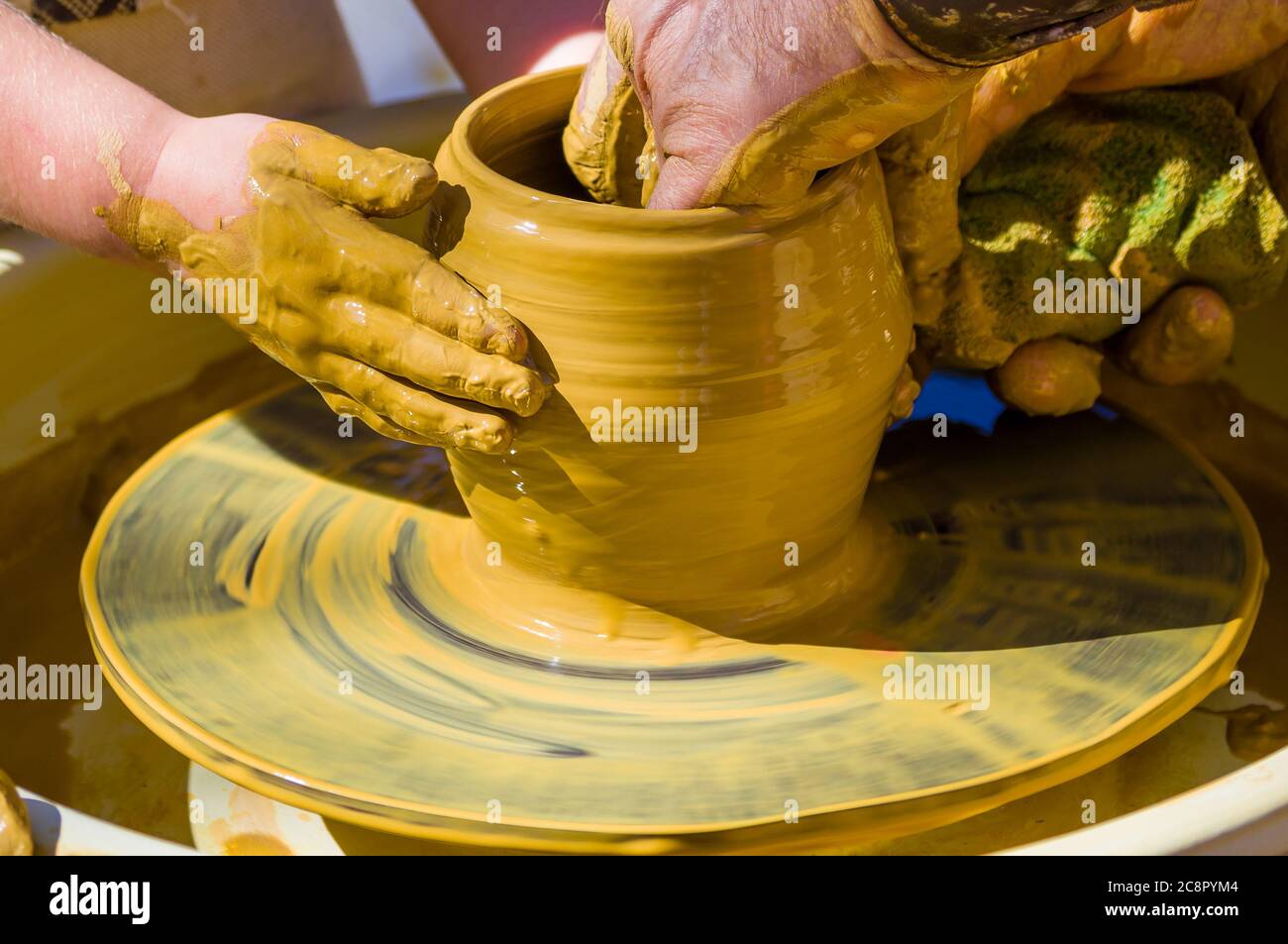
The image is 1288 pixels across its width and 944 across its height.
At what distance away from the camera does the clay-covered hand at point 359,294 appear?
112 cm

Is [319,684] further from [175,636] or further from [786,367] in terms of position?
[786,367]

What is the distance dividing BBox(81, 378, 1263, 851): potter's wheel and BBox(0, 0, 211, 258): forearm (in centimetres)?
33

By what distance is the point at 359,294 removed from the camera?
3.76ft

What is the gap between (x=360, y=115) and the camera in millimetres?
2246

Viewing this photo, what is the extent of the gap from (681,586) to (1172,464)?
Answer: 0.63 m

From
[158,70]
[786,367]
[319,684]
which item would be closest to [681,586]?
[786,367]

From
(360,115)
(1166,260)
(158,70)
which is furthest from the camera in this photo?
(360,115)

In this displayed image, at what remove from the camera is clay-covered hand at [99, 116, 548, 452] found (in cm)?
112

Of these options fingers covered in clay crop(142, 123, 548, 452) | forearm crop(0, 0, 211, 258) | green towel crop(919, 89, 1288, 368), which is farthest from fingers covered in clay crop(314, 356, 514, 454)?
green towel crop(919, 89, 1288, 368)

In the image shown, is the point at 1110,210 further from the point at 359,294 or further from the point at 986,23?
the point at 359,294

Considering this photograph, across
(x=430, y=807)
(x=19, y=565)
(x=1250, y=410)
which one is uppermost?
(x=1250, y=410)

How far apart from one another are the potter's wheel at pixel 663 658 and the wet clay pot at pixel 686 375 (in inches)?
3.9

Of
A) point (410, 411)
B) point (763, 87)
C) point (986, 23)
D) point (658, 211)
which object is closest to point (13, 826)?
point (410, 411)

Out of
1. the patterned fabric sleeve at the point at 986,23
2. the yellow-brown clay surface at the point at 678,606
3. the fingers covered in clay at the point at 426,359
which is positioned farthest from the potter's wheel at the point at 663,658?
the patterned fabric sleeve at the point at 986,23
